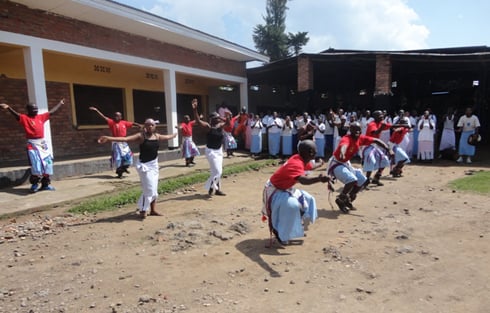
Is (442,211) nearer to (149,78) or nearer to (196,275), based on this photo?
(196,275)

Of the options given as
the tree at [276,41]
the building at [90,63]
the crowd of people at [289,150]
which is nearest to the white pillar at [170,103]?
the building at [90,63]

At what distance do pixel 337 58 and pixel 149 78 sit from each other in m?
7.14

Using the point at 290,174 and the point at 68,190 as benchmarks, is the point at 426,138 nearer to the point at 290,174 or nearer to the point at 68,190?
the point at 290,174

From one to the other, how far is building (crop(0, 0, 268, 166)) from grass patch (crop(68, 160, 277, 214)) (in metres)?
2.65

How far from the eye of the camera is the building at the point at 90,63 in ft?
27.2

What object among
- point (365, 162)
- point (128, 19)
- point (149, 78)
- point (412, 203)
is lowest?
point (412, 203)

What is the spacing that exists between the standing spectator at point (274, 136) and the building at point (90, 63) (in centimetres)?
325

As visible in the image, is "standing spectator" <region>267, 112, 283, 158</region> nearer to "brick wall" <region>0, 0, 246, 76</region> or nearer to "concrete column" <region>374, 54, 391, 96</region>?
"brick wall" <region>0, 0, 246, 76</region>

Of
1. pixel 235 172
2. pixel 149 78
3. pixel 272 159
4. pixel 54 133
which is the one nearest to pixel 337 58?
pixel 272 159

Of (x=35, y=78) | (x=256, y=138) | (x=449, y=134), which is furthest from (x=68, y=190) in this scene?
(x=449, y=134)

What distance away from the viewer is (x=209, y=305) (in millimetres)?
3082

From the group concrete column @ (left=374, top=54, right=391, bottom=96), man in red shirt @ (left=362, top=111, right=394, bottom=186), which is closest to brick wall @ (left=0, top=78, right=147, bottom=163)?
man in red shirt @ (left=362, top=111, right=394, bottom=186)

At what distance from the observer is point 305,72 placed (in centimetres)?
1379

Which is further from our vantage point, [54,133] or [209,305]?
[54,133]
